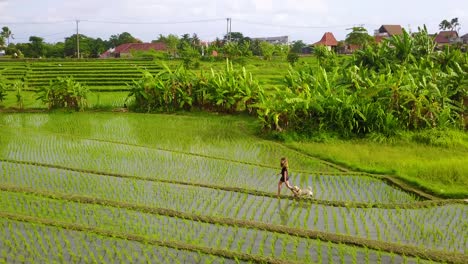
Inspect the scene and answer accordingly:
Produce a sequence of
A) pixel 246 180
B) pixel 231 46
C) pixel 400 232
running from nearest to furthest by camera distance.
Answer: pixel 400 232 < pixel 246 180 < pixel 231 46

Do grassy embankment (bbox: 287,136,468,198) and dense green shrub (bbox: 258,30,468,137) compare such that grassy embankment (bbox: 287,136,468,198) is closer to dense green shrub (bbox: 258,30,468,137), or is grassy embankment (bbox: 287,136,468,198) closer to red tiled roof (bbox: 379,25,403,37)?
dense green shrub (bbox: 258,30,468,137)

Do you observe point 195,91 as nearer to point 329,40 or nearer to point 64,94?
point 64,94


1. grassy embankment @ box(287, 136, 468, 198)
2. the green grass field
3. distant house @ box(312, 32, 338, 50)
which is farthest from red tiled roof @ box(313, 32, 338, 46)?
the green grass field

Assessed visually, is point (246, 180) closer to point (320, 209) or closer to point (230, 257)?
point (320, 209)

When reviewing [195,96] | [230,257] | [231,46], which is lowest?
[230,257]

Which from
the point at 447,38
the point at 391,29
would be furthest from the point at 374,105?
the point at 447,38

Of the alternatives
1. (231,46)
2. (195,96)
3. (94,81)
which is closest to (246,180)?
(195,96)

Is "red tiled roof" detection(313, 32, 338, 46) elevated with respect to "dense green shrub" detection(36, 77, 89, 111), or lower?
elevated
